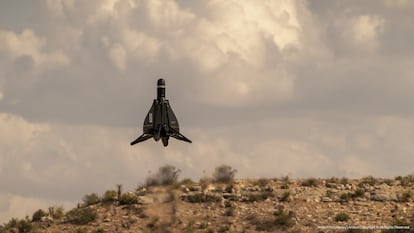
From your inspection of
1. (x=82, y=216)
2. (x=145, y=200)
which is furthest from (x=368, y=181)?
(x=82, y=216)

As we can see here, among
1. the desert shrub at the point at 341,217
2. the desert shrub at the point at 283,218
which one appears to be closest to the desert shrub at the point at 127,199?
the desert shrub at the point at 283,218

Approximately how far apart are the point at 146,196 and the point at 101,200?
453 centimetres

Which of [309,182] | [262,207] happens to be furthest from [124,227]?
[309,182]

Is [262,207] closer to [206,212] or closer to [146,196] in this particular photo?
[206,212]

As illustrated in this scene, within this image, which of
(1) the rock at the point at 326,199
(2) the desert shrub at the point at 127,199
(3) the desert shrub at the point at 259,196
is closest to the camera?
(1) the rock at the point at 326,199

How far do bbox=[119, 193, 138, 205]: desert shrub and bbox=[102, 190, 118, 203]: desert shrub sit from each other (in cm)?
128

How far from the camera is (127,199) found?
84375 millimetres

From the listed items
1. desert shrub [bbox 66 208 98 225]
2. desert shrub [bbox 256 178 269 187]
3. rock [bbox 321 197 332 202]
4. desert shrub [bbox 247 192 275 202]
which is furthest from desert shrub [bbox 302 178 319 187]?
desert shrub [bbox 66 208 98 225]

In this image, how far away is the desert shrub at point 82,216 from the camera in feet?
271

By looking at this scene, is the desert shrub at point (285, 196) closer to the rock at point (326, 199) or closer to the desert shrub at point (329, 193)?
the rock at point (326, 199)

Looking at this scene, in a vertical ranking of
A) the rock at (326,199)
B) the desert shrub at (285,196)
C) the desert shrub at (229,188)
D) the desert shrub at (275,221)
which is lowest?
the desert shrub at (275,221)

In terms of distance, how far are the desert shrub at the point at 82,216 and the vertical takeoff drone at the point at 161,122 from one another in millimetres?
22424

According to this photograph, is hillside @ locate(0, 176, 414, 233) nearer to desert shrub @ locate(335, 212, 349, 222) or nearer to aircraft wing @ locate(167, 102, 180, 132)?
desert shrub @ locate(335, 212, 349, 222)

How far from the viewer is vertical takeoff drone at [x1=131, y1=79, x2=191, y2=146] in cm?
6191
